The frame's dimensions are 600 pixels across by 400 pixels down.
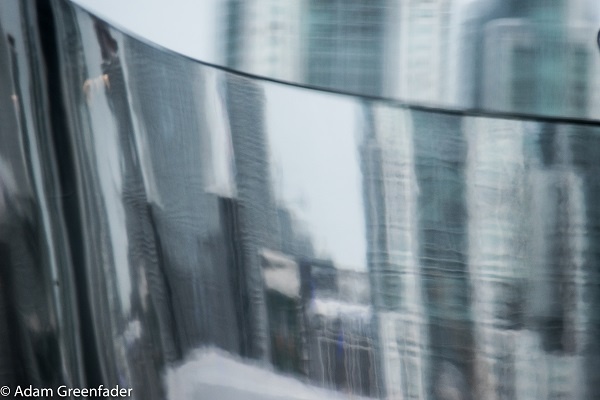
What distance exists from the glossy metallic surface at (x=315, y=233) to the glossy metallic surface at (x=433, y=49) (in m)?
0.02

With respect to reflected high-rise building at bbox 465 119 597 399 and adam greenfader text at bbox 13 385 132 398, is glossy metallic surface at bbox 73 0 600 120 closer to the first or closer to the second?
reflected high-rise building at bbox 465 119 597 399

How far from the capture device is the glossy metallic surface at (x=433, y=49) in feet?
2.49

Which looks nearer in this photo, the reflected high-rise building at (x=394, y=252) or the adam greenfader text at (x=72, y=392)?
the reflected high-rise building at (x=394, y=252)

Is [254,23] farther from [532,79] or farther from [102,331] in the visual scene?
[102,331]

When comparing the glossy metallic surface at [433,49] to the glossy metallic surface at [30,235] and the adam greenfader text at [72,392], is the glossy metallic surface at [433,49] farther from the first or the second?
the adam greenfader text at [72,392]

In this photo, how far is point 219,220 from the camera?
0.88 meters

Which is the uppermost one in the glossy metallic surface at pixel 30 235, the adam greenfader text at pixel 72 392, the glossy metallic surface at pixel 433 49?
the glossy metallic surface at pixel 433 49

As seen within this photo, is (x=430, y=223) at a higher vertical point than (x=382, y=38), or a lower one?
lower

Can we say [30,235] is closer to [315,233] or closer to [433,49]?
[315,233]

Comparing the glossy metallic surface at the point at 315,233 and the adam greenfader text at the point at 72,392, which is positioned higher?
the glossy metallic surface at the point at 315,233

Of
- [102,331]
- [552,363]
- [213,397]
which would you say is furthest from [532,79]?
[102,331]

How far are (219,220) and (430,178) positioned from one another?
0.22 metres

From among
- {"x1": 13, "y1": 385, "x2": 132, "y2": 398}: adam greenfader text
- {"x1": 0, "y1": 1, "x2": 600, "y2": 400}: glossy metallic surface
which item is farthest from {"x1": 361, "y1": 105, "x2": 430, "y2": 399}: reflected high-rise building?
{"x1": 13, "y1": 385, "x2": 132, "y2": 398}: adam greenfader text

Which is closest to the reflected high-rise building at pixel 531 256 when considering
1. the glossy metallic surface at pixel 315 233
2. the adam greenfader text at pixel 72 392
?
the glossy metallic surface at pixel 315 233
